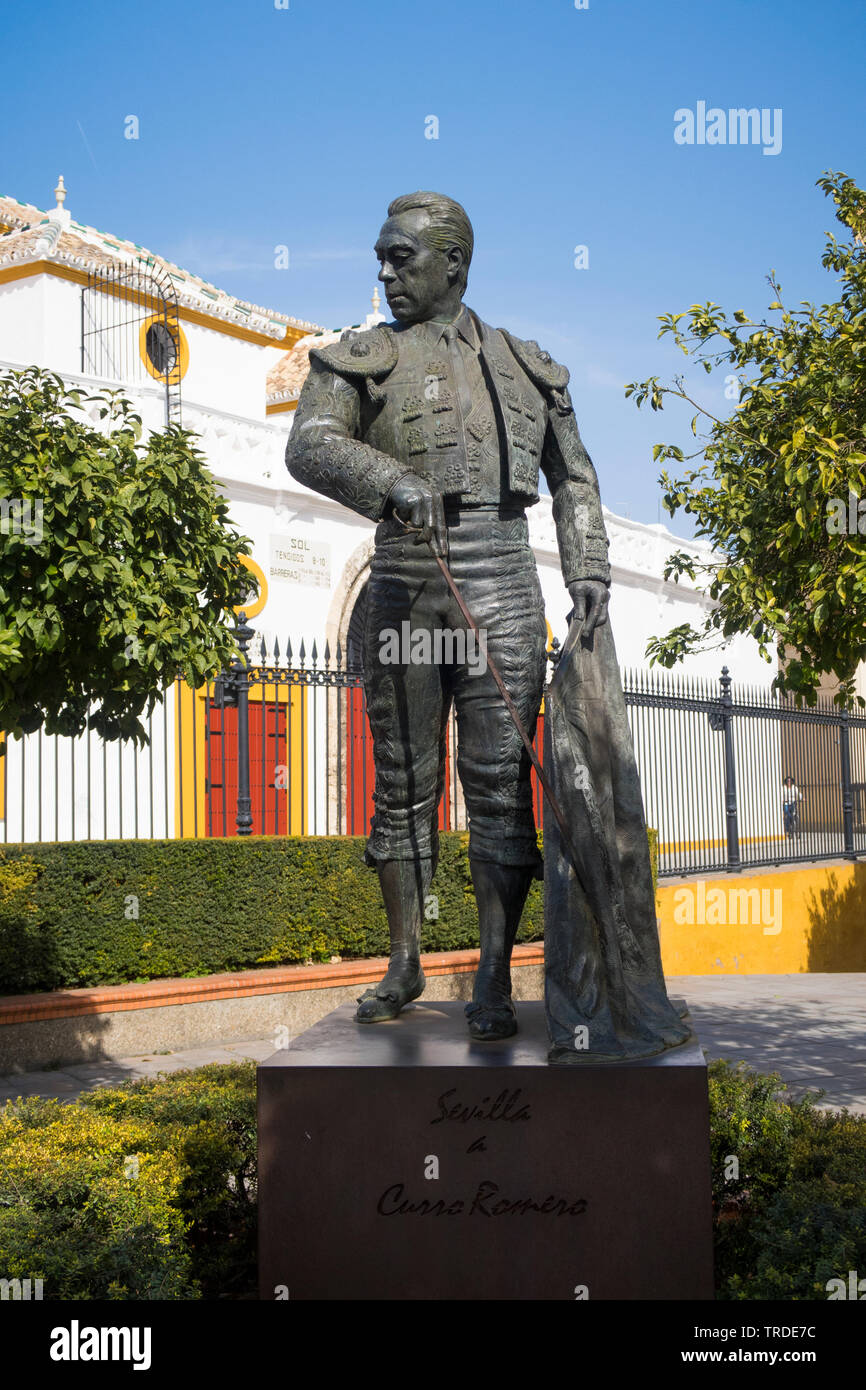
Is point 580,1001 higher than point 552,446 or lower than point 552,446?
lower

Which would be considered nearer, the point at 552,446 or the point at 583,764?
the point at 583,764

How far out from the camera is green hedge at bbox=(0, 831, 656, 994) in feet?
26.4

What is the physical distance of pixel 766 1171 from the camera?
406 cm

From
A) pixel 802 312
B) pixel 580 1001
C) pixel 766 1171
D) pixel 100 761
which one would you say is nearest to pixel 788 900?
pixel 100 761

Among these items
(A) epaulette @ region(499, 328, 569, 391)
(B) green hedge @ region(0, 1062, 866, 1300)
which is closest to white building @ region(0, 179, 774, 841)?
(B) green hedge @ region(0, 1062, 866, 1300)

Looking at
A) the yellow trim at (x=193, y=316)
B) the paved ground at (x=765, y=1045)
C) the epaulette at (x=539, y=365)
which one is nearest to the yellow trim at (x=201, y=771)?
the paved ground at (x=765, y=1045)

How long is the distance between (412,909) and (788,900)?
11367mm

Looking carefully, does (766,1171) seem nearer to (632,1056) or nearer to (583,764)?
(632,1056)

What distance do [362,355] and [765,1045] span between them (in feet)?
→ 19.2

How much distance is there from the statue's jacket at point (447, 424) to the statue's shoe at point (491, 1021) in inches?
51.0

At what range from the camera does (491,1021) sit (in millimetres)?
3627

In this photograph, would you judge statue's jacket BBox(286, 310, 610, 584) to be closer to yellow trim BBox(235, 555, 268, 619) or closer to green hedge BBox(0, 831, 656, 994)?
green hedge BBox(0, 831, 656, 994)

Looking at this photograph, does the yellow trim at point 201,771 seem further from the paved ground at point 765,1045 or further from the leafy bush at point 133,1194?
the leafy bush at point 133,1194
